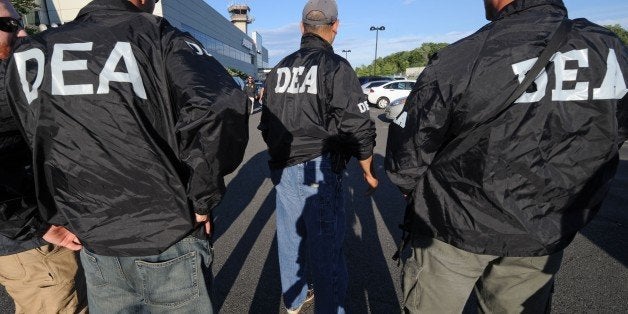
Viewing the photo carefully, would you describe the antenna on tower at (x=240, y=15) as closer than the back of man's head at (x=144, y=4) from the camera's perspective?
No

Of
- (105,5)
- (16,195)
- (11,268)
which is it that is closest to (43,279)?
(11,268)

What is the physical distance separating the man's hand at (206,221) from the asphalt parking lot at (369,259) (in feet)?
4.60

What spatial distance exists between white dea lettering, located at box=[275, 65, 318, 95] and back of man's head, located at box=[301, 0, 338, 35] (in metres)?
0.31

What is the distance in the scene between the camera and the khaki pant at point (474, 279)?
58.6 inches

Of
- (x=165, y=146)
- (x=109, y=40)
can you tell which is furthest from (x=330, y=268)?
(x=109, y=40)

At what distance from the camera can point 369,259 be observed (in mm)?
3104

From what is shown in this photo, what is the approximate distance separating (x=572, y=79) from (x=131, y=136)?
5.35ft

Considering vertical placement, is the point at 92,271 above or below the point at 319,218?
above

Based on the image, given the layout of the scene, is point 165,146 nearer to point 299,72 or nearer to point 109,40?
point 109,40

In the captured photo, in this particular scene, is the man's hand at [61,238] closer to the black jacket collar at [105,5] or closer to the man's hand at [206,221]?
the man's hand at [206,221]

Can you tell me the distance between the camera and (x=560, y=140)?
1.30 meters

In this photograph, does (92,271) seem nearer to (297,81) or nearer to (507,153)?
(297,81)

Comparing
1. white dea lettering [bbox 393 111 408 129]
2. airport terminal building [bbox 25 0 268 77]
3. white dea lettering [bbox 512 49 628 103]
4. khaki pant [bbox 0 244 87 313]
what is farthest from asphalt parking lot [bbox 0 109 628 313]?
airport terminal building [bbox 25 0 268 77]

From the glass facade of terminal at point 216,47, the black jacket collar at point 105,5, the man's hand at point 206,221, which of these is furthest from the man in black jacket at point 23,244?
the glass facade of terminal at point 216,47
